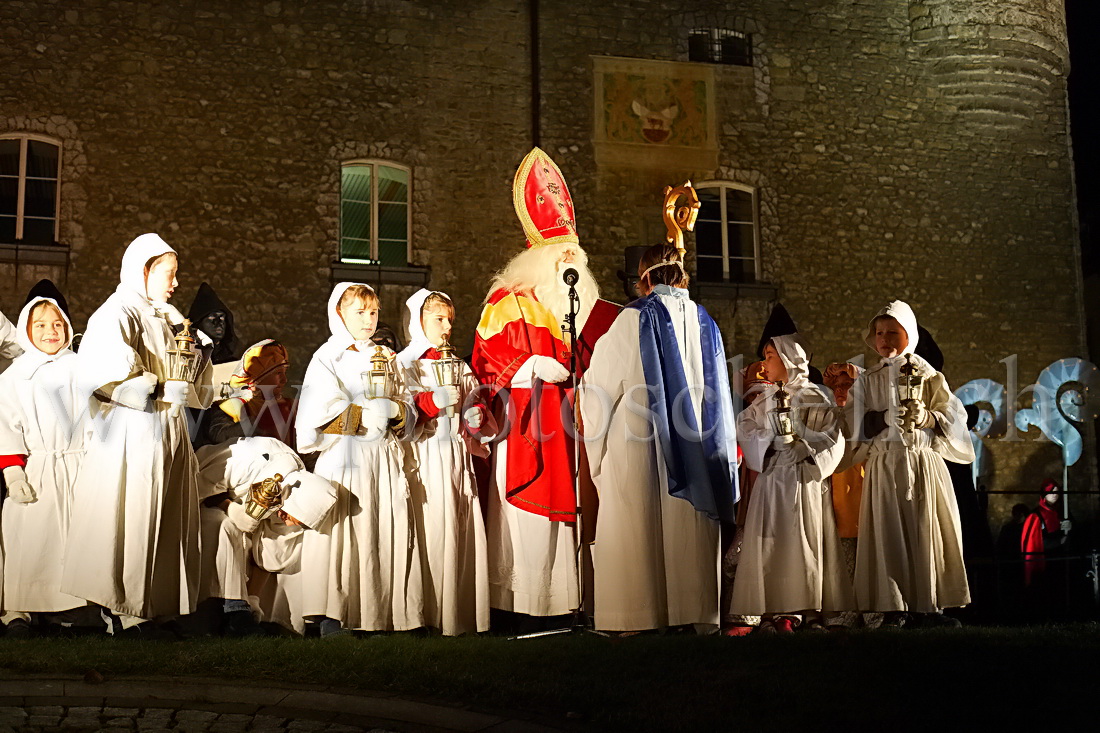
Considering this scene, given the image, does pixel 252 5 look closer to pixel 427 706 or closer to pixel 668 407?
pixel 668 407

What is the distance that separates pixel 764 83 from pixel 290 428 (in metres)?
10.5

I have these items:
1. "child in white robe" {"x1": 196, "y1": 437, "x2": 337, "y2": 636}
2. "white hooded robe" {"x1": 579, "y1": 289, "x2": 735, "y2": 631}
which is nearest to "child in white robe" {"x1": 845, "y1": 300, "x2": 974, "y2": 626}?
"white hooded robe" {"x1": 579, "y1": 289, "x2": 735, "y2": 631}

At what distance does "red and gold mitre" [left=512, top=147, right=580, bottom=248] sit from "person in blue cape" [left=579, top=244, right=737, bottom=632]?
4.88ft

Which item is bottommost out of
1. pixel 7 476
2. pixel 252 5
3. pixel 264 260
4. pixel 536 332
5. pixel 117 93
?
pixel 7 476

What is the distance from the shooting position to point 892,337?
8.14m

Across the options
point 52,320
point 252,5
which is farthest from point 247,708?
point 252,5

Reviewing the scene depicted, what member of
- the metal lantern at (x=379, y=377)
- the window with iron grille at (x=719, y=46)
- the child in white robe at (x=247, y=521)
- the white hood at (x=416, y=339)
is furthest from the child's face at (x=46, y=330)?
the window with iron grille at (x=719, y=46)

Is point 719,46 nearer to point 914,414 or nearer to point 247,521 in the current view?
point 914,414

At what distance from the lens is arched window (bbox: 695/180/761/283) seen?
53.9 feet

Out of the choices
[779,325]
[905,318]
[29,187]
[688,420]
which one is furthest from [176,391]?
[29,187]

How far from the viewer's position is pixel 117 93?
14.5 meters

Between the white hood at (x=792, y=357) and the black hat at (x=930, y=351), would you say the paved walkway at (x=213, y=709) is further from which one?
the black hat at (x=930, y=351)

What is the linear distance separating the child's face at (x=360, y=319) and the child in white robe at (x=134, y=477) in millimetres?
1019

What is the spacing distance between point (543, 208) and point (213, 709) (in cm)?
428
